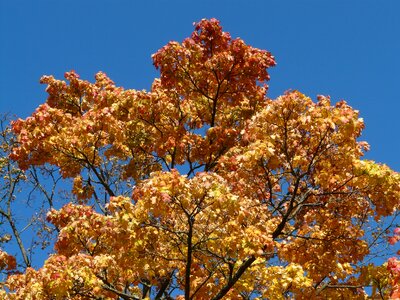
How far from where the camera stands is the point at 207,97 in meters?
16.1

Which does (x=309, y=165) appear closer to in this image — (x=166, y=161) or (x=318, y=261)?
(x=318, y=261)

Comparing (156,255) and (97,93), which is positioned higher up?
(97,93)

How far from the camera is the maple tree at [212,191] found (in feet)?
33.2

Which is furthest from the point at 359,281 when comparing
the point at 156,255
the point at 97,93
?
the point at 97,93

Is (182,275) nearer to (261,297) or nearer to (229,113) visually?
(261,297)

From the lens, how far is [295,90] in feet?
37.5

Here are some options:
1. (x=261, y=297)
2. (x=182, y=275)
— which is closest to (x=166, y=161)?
(x=182, y=275)

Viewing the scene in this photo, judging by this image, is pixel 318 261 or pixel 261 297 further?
pixel 318 261

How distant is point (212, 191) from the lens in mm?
9508

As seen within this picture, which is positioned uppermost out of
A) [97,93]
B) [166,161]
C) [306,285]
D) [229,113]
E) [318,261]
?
[97,93]

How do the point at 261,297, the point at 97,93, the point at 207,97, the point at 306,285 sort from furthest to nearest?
the point at 97,93 < the point at 207,97 < the point at 261,297 < the point at 306,285

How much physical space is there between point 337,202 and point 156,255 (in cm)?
467

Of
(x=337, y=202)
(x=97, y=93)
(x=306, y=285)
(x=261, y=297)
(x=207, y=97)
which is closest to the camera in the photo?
(x=306, y=285)

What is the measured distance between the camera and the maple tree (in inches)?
399
